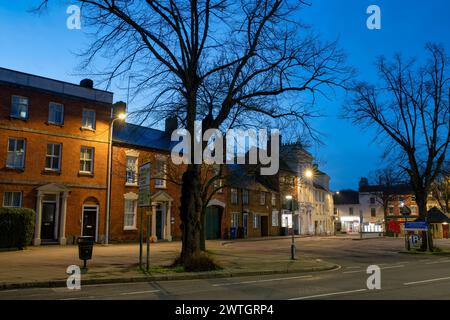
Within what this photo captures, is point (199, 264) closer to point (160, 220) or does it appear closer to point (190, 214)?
point (190, 214)

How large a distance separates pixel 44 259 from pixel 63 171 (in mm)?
11217

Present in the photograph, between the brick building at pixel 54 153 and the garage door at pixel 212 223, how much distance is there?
1302 centimetres

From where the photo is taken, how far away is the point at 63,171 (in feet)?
98.4

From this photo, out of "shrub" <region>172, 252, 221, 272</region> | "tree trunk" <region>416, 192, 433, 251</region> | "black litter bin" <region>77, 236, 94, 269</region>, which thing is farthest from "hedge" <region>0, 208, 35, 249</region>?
"tree trunk" <region>416, 192, 433, 251</region>

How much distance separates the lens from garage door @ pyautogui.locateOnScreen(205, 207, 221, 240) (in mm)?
42603

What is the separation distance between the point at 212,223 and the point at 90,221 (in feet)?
48.0

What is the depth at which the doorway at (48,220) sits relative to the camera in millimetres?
28953

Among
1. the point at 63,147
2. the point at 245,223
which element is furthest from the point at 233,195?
the point at 63,147

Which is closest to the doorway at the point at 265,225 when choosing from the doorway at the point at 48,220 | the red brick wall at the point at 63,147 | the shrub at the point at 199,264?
the red brick wall at the point at 63,147

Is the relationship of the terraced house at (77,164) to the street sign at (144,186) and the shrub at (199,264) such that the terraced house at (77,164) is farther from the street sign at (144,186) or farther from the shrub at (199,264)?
the shrub at (199,264)

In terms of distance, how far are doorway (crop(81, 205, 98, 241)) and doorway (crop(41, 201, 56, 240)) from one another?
203cm

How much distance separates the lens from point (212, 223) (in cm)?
4334
